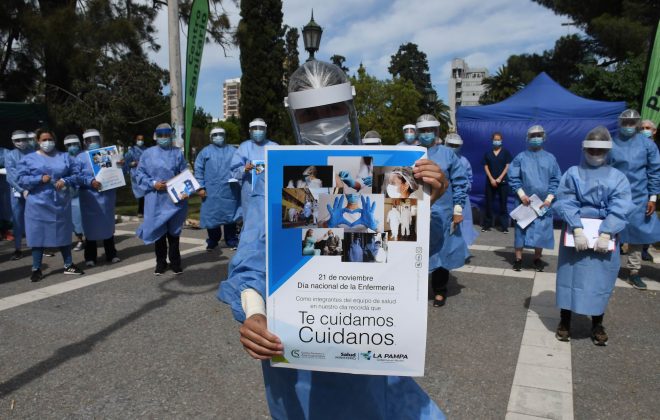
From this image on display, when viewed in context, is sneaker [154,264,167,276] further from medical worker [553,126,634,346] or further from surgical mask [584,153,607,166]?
surgical mask [584,153,607,166]

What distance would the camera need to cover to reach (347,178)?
1288mm

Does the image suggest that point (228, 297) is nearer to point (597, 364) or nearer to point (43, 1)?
point (597, 364)

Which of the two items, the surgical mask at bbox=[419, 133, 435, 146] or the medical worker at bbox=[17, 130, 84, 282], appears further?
the medical worker at bbox=[17, 130, 84, 282]

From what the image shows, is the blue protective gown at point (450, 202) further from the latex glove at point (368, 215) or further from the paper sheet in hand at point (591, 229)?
the latex glove at point (368, 215)

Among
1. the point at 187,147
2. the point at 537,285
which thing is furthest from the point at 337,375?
the point at 187,147

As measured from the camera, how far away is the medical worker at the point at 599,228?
12.1 feet

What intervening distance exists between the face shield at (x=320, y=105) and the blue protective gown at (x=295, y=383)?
10.3 inches

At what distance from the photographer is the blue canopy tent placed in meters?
10.3

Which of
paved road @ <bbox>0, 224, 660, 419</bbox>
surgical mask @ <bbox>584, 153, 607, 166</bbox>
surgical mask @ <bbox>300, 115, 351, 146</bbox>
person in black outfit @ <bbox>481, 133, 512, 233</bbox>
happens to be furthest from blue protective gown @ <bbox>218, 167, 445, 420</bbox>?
person in black outfit @ <bbox>481, 133, 512, 233</bbox>

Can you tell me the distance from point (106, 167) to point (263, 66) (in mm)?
21616

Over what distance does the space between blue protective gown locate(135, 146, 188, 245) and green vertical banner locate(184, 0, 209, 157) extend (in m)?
3.40

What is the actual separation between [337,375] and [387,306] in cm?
37

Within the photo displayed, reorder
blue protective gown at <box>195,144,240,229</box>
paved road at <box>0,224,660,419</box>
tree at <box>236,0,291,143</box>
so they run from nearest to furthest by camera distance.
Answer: paved road at <box>0,224,660,419</box> → blue protective gown at <box>195,144,240,229</box> → tree at <box>236,0,291,143</box>

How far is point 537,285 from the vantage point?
5738 millimetres
